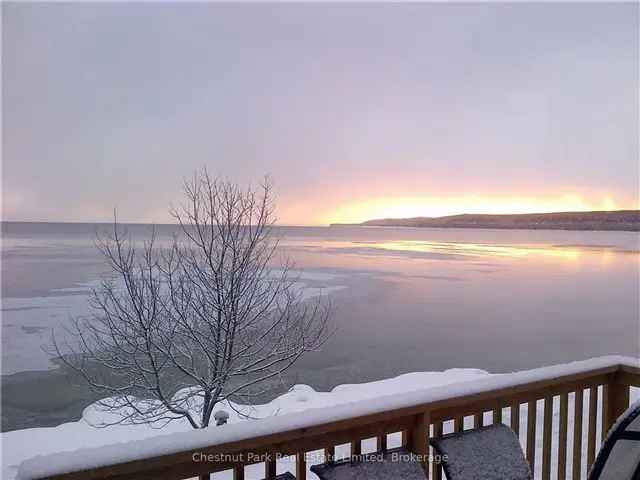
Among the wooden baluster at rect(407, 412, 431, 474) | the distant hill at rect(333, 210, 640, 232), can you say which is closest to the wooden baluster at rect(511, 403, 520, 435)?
the wooden baluster at rect(407, 412, 431, 474)

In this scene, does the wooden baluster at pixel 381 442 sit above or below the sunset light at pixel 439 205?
below

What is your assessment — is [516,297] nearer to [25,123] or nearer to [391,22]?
[391,22]

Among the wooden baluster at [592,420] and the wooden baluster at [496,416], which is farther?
the wooden baluster at [592,420]

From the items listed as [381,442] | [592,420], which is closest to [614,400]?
[592,420]

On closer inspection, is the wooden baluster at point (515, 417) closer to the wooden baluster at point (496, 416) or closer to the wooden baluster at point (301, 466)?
the wooden baluster at point (496, 416)

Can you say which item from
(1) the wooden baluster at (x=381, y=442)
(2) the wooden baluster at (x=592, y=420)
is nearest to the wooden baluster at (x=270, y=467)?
(1) the wooden baluster at (x=381, y=442)

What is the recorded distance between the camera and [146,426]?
6430 millimetres

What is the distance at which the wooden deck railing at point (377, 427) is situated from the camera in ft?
3.80

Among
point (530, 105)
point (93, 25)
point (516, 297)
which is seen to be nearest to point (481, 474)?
point (93, 25)

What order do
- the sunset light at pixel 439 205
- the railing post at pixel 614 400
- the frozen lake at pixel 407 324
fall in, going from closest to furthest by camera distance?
the railing post at pixel 614 400, the frozen lake at pixel 407 324, the sunset light at pixel 439 205

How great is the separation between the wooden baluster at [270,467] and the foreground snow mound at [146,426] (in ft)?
12.9

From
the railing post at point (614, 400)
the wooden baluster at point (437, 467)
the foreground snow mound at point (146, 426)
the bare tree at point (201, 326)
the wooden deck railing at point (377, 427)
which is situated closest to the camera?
the wooden deck railing at point (377, 427)

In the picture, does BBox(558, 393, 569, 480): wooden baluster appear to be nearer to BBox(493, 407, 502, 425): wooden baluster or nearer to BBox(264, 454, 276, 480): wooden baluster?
BBox(493, 407, 502, 425): wooden baluster

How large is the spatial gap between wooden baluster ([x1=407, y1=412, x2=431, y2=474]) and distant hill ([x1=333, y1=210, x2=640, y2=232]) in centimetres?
912
